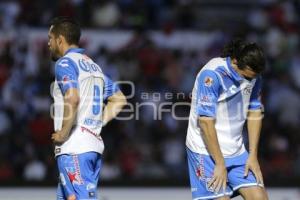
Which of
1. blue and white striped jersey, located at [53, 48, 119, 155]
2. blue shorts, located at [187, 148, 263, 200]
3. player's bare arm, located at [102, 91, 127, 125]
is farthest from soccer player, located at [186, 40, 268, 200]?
blue and white striped jersey, located at [53, 48, 119, 155]

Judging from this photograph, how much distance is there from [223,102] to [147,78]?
5359mm

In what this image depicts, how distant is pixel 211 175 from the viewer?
276 inches

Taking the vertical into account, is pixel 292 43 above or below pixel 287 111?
above

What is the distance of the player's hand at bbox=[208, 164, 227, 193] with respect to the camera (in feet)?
22.6

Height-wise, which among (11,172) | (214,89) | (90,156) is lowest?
(11,172)

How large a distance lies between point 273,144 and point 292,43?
2291 millimetres

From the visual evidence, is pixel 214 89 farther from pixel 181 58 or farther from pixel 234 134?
pixel 181 58

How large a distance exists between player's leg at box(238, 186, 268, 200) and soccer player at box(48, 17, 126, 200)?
1.18m

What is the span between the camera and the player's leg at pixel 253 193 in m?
6.92

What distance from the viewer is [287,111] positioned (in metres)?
12.3

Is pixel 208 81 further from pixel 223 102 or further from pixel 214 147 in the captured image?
pixel 214 147

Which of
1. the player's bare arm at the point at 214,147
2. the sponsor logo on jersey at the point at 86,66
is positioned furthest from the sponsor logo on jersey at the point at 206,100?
the sponsor logo on jersey at the point at 86,66

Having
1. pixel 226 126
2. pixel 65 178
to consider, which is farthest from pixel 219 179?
pixel 65 178

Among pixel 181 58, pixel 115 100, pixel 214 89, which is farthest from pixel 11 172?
pixel 214 89
